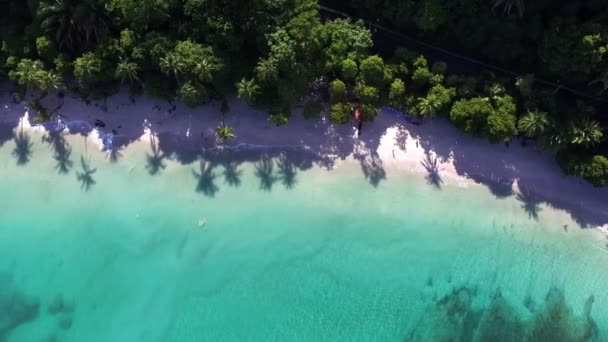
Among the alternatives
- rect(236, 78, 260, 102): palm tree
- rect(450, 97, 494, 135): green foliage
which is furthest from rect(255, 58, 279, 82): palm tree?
rect(450, 97, 494, 135): green foliage

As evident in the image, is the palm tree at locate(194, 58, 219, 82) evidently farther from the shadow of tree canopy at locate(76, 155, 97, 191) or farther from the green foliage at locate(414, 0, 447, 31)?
the green foliage at locate(414, 0, 447, 31)

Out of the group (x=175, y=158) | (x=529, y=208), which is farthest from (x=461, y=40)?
(x=175, y=158)

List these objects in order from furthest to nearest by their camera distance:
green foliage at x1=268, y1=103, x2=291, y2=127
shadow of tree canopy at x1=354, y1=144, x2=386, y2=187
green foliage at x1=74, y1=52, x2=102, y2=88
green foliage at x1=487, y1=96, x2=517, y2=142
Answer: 1. shadow of tree canopy at x1=354, y1=144, x2=386, y2=187
2. green foliage at x1=268, y1=103, x2=291, y2=127
3. green foliage at x1=74, y1=52, x2=102, y2=88
4. green foliage at x1=487, y1=96, x2=517, y2=142

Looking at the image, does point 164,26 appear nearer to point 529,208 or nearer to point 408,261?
point 408,261

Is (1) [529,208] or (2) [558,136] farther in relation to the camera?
(1) [529,208]

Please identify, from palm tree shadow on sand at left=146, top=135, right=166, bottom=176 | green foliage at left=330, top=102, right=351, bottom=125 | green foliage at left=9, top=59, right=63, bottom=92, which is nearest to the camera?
green foliage at left=9, top=59, right=63, bottom=92

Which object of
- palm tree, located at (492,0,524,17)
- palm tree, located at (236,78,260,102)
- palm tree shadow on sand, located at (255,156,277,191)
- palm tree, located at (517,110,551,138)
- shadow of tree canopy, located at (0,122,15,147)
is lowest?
palm tree shadow on sand, located at (255,156,277,191)

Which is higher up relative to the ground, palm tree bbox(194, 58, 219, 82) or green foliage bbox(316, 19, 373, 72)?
green foliage bbox(316, 19, 373, 72)
